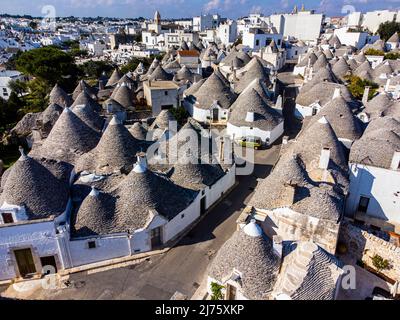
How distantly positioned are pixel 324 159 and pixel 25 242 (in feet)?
55.4

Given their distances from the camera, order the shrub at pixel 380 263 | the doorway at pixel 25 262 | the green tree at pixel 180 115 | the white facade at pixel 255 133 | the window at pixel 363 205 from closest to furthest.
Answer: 1. the shrub at pixel 380 263
2. the doorway at pixel 25 262
3. the window at pixel 363 205
4. the white facade at pixel 255 133
5. the green tree at pixel 180 115

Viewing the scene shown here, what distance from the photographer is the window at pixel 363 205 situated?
783 inches

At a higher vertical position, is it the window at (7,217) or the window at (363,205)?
the window at (7,217)

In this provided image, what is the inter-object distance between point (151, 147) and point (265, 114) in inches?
539

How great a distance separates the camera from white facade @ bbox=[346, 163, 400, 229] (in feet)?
61.1

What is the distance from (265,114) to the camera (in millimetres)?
31469

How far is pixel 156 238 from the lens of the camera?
1766cm

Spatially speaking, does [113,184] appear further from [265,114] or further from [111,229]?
[265,114]

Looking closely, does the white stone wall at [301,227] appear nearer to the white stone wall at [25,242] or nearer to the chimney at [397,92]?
the white stone wall at [25,242]

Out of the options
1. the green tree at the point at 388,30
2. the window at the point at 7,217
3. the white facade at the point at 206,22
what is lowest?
the window at the point at 7,217

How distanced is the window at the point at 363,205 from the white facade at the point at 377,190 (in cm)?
13

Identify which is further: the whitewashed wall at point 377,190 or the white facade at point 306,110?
the white facade at point 306,110

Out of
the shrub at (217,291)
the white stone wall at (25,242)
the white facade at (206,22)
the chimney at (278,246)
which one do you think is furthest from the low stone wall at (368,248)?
the white facade at (206,22)
